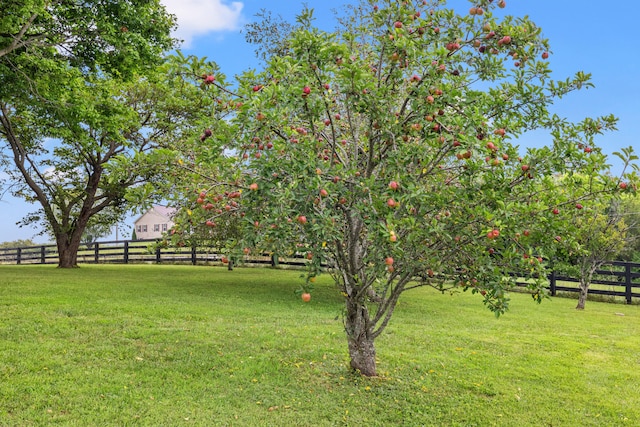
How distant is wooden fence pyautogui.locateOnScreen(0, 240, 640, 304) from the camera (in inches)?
624

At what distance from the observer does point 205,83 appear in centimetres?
414

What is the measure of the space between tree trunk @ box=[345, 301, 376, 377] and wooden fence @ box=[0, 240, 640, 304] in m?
7.39

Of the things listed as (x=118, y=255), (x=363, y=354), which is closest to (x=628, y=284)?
(x=363, y=354)

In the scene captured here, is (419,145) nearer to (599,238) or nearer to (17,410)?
(17,410)

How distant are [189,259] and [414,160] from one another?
2209cm

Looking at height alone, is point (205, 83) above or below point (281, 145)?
above

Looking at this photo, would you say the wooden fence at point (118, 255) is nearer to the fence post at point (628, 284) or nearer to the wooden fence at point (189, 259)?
the wooden fence at point (189, 259)

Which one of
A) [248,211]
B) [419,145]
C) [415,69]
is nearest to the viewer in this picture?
[248,211]

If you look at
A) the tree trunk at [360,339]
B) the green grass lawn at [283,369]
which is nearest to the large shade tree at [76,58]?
the green grass lawn at [283,369]

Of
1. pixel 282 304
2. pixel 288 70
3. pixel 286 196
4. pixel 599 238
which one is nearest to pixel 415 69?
pixel 288 70

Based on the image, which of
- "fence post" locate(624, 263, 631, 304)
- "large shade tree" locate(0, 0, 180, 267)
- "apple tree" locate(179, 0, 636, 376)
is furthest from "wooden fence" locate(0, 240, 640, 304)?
"apple tree" locate(179, 0, 636, 376)

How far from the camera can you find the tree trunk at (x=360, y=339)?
17.0 ft

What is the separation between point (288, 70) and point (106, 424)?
332 cm

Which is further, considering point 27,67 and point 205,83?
point 27,67
